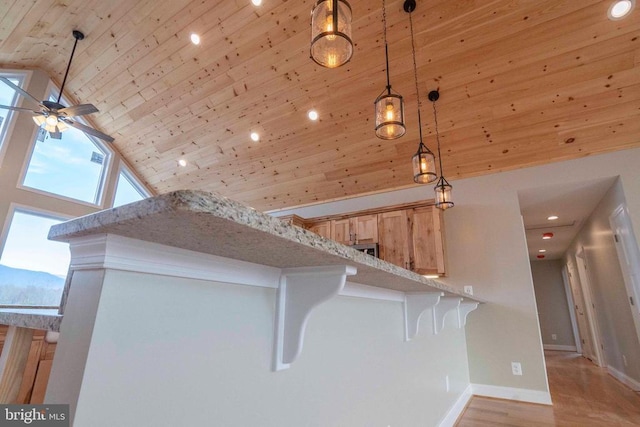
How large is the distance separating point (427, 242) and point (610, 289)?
269 centimetres

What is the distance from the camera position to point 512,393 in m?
3.41

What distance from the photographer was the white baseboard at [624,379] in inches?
146

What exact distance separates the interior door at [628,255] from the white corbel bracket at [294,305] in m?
3.81

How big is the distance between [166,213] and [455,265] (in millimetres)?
3987

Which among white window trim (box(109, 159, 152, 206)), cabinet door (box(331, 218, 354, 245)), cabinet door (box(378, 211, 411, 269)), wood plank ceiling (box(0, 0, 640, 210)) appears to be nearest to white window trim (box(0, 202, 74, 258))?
white window trim (box(109, 159, 152, 206))

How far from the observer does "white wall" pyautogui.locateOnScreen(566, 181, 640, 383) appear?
3.64 metres

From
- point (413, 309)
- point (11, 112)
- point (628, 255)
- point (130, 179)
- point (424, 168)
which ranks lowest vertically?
point (413, 309)

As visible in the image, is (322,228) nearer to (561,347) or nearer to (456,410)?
(456,410)

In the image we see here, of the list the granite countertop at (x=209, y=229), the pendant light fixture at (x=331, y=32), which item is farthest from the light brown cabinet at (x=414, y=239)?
the granite countertop at (x=209, y=229)

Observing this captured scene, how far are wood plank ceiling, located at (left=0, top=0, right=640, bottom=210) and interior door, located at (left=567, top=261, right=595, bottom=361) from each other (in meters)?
4.33

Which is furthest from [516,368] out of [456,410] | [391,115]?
[391,115]

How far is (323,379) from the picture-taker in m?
1.09

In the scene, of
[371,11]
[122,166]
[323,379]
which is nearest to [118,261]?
[323,379]

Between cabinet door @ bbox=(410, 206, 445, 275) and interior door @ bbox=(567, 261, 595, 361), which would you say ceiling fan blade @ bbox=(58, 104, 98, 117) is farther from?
interior door @ bbox=(567, 261, 595, 361)
